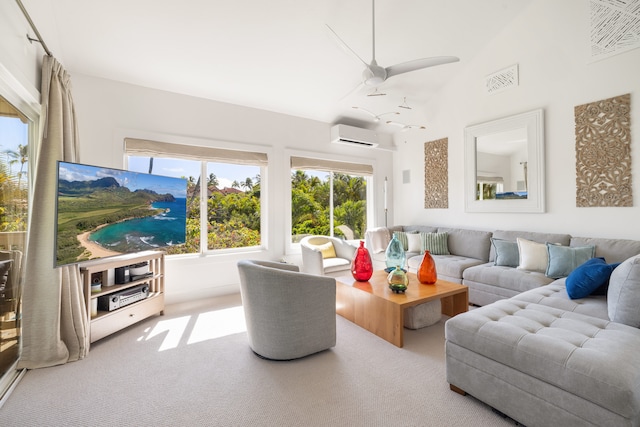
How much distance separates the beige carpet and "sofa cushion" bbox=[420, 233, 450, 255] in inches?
74.2

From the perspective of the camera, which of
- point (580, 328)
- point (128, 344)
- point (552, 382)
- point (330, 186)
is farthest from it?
point (330, 186)

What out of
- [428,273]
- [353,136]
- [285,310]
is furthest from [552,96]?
[285,310]

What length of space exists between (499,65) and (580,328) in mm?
3750

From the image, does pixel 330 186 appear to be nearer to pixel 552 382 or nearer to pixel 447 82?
pixel 447 82

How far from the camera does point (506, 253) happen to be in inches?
138

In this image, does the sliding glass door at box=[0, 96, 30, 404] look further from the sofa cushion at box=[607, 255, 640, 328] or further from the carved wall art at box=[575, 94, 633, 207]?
the carved wall art at box=[575, 94, 633, 207]

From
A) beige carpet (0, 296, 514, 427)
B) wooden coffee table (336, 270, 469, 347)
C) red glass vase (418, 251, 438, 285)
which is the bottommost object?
beige carpet (0, 296, 514, 427)

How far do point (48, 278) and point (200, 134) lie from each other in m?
2.26

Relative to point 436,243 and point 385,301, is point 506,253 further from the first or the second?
point 385,301

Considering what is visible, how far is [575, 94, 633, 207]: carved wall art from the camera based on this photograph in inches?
119

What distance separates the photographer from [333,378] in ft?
6.55

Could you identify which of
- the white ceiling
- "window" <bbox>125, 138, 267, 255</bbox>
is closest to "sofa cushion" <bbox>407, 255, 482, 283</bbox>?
"window" <bbox>125, 138, 267, 255</bbox>

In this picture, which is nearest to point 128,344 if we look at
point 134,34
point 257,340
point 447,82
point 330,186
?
point 257,340

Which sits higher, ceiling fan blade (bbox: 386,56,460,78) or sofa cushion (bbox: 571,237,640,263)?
ceiling fan blade (bbox: 386,56,460,78)
